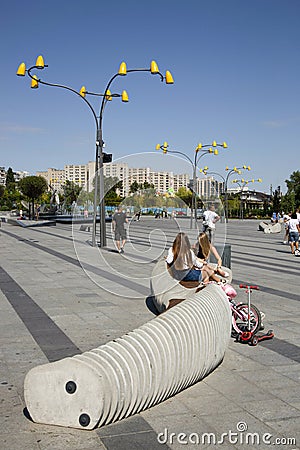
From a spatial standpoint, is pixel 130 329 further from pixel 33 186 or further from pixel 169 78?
pixel 33 186

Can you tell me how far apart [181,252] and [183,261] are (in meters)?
0.14

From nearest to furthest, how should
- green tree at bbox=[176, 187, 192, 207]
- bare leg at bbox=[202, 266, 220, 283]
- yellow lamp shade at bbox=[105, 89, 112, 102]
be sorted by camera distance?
green tree at bbox=[176, 187, 192, 207]
bare leg at bbox=[202, 266, 220, 283]
yellow lamp shade at bbox=[105, 89, 112, 102]

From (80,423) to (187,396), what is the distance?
48.0 inches

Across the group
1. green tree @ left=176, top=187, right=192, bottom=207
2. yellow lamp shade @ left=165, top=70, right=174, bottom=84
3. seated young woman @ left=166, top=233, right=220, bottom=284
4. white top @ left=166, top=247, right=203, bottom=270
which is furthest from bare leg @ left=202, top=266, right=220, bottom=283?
yellow lamp shade @ left=165, top=70, right=174, bottom=84

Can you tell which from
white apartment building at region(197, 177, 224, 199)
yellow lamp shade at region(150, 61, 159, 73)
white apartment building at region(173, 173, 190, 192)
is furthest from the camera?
yellow lamp shade at region(150, 61, 159, 73)

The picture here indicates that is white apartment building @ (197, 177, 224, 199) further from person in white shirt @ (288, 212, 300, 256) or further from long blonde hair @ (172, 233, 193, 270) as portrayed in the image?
person in white shirt @ (288, 212, 300, 256)

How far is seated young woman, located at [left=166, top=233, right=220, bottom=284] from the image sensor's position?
24.0 ft

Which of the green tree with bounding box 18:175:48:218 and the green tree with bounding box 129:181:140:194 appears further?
the green tree with bounding box 18:175:48:218

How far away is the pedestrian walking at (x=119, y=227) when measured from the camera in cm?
772

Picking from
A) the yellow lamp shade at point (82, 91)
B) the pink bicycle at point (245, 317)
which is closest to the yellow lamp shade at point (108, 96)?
the yellow lamp shade at point (82, 91)

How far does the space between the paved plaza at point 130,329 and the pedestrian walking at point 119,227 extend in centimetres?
11

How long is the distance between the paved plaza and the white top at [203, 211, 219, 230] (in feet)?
1.49

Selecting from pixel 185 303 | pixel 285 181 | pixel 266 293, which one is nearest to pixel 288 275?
pixel 266 293

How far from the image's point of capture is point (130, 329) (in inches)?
295
